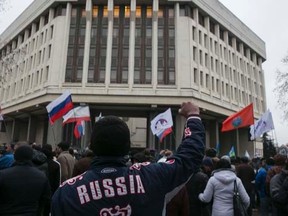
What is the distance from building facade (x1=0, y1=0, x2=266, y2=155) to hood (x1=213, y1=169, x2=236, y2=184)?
2610 cm

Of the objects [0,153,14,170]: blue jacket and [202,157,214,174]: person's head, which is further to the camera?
[202,157,214,174]: person's head

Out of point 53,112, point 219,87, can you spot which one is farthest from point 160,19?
point 53,112

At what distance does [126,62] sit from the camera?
108ft

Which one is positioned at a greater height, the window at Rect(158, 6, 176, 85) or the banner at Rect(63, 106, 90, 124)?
the window at Rect(158, 6, 176, 85)

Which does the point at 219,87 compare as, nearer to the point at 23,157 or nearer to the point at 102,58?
the point at 102,58

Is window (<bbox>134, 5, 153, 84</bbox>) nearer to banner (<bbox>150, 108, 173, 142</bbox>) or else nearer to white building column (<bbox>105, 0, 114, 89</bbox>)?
white building column (<bbox>105, 0, 114, 89</bbox>)

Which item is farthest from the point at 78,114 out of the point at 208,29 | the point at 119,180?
the point at 208,29

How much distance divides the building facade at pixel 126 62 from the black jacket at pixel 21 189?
27342mm

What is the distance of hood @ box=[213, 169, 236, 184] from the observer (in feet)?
16.2

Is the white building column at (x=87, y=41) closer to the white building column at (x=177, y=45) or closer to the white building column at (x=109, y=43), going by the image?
the white building column at (x=109, y=43)

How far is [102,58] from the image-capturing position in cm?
3309

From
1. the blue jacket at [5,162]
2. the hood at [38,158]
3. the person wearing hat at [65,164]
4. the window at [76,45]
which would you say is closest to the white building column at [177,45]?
the window at [76,45]

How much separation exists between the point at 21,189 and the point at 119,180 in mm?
2503

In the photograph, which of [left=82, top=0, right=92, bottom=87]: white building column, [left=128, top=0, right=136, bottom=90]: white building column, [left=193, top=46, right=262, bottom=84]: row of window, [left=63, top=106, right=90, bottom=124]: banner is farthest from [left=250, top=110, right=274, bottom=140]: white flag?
[left=82, top=0, right=92, bottom=87]: white building column
